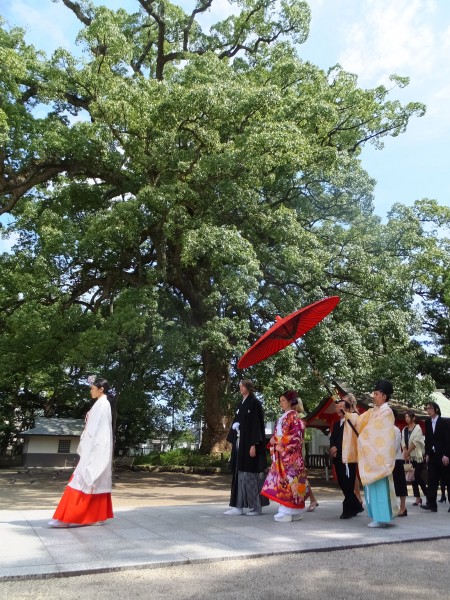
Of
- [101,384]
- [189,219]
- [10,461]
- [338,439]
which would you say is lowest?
[10,461]

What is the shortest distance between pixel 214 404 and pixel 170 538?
40.0 ft

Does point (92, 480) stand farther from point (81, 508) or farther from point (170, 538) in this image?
point (170, 538)

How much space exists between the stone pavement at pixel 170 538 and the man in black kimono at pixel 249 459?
0.89 feet

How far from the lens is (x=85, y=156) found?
14672 millimetres

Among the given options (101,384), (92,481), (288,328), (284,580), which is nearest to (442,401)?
(288,328)

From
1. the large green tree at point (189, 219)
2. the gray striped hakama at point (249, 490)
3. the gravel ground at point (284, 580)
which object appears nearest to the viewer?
the gravel ground at point (284, 580)

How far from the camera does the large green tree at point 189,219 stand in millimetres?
12742

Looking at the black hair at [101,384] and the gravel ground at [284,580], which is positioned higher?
the black hair at [101,384]

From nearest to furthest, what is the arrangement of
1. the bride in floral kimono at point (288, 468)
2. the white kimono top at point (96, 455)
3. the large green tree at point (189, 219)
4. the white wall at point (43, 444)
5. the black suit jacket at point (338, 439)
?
the white kimono top at point (96, 455), the bride in floral kimono at point (288, 468), the black suit jacket at point (338, 439), the large green tree at point (189, 219), the white wall at point (43, 444)

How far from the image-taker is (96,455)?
5605 millimetres

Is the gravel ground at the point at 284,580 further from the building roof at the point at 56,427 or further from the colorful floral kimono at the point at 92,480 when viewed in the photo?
the building roof at the point at 56,427

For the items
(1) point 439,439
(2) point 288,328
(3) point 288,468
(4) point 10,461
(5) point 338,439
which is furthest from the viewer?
(4) point 10,461

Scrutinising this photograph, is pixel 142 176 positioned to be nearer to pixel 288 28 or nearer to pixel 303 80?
pixel 303 80

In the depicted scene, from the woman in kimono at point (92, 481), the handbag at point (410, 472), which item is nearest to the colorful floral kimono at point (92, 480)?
the woman in kimono at point (92, 481)
